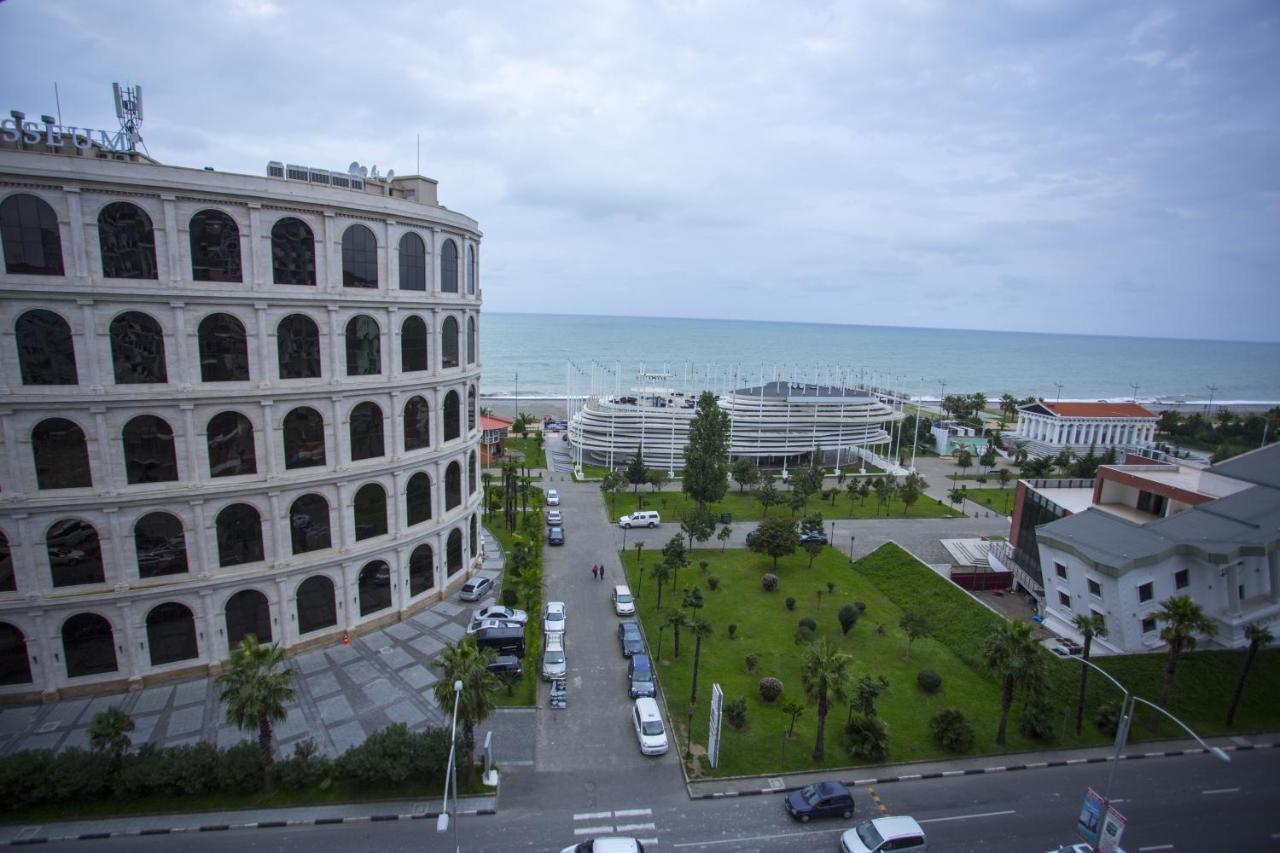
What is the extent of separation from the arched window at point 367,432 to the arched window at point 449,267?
9.30 metres

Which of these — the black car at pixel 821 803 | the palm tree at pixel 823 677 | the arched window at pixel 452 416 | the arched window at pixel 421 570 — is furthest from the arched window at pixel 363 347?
the black car at pixel 821 803

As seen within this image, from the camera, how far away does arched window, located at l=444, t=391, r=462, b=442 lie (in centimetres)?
4491

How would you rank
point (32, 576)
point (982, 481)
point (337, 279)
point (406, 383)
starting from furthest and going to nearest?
point (982, 481), point (406, 383), point (337, 279), point (32, 576)

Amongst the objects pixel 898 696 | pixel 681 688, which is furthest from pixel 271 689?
pixel 898 696

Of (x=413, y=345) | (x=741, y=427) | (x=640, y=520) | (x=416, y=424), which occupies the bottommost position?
(x=640, y=520)

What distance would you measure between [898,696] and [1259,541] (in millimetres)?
23398

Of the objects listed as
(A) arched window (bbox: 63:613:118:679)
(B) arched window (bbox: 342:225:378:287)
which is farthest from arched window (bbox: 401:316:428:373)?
(A) arched window (bbox: 63:613:118:679)

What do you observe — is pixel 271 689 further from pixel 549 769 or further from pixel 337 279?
pixel 337 279

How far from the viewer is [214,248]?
109 feet

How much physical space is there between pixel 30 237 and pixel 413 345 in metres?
18.0

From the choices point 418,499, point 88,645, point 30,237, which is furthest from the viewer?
point 418,499

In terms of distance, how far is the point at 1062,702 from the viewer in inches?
1420

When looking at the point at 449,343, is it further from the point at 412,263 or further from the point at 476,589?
the point at 476,589

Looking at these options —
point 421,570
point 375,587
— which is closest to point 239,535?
point 375,587
